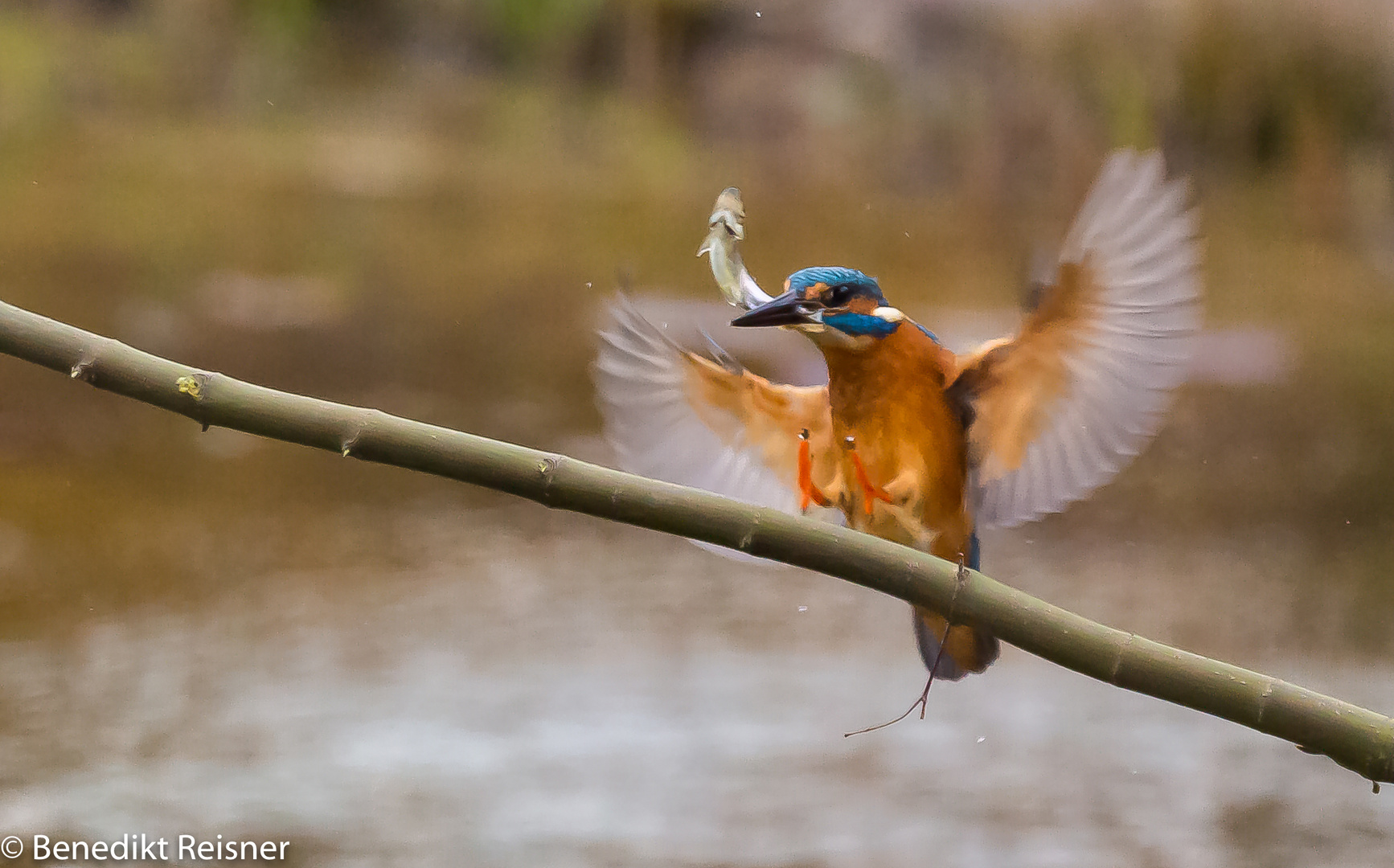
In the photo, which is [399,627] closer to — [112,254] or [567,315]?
[567,315]

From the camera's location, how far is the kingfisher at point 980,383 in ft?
1.67

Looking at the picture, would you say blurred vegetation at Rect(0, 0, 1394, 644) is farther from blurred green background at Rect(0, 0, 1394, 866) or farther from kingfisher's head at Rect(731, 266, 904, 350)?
kingfisher's head at Rect(731, 266, 904, 350)

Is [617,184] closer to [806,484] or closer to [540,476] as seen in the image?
[806,484]

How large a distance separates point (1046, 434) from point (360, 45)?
160cm

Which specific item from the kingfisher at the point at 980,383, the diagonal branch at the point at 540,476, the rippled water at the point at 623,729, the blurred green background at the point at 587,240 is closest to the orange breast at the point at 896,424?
the kingfisher at the point at 980,383

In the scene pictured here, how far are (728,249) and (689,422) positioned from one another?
0.17 meters

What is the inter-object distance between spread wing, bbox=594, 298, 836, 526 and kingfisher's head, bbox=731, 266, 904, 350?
4.3 inches

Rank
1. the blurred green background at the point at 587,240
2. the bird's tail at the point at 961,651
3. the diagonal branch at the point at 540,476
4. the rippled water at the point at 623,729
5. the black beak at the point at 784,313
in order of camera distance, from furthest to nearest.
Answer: the blurred green background at the point at 587,240, the rippled water at the point at 623,729, the bird's tail at the point at 961,651, the black beak at the point at 784,313, the diagonal branch at the point at 540,476

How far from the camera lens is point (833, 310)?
1.63 ft

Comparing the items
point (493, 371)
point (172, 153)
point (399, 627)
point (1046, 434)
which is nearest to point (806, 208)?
point (493, 371)

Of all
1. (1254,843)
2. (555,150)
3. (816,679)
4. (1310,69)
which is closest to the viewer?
(1254,843)

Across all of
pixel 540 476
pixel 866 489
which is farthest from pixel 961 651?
pixel 540 476

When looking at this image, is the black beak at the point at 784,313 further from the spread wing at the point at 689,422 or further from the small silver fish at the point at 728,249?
the spread wing at the point at 689,422

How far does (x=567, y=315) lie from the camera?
72.9 inches
